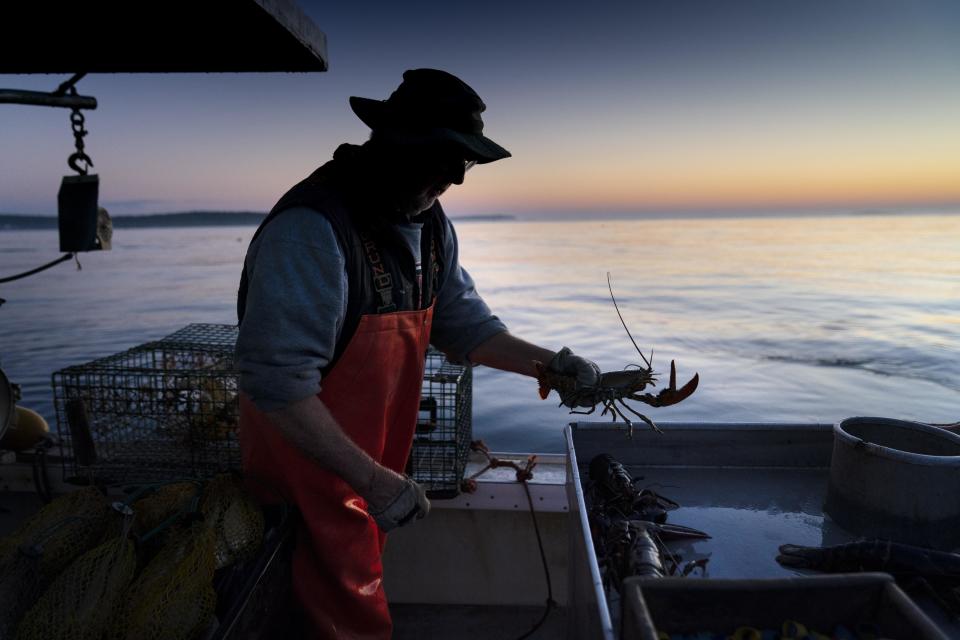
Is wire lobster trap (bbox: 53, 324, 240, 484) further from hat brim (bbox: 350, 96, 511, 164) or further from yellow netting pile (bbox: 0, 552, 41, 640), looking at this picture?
hat brim (bbox: 350, 96, 511, 164)

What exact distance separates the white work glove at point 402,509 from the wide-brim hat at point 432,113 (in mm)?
1114

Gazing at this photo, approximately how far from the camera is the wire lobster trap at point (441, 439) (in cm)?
324

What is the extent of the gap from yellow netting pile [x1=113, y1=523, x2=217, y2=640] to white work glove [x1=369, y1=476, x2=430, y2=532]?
51 centimetres

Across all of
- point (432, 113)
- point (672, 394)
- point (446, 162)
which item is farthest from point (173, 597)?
point (672, 394)

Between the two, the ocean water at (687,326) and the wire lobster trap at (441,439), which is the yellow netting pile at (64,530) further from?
the ocean water at (687,326)

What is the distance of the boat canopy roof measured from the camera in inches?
84.0

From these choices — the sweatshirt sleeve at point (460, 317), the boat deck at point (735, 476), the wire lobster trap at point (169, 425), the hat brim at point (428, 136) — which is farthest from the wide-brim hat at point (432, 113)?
the wire lobster trap at point (169, 425)

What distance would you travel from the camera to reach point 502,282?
20625 millimetres

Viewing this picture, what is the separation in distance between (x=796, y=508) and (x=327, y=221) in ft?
6.55

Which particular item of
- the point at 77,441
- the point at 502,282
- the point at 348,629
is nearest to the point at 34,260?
the point at 502,282

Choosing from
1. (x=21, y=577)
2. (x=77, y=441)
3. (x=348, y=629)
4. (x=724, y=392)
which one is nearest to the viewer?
(x=21, y=577)

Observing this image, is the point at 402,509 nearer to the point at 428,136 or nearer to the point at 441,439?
the point at 428,136

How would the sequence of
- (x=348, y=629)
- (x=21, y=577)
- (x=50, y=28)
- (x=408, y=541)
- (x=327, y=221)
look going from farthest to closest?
(x=408, y=541) < (x=50, y=28) < (x=348, y=629) < (x=327, y=221) < (x=21, y=577)

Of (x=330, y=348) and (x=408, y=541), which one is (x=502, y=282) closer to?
(x=408, y=541)
